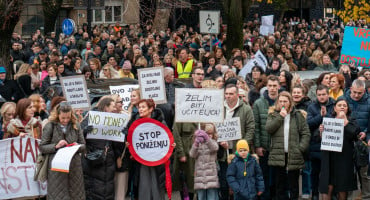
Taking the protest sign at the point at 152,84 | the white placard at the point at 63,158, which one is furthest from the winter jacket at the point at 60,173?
the protest sign at the point at 152,84

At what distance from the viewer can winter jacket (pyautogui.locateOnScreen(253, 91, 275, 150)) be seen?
11.6m

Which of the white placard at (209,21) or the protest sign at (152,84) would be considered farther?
the white placard at (209,21)

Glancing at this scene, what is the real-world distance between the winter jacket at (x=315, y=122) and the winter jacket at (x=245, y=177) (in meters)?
1.05

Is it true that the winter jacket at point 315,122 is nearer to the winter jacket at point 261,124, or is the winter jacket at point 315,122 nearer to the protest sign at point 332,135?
the protest sign at point 332,135

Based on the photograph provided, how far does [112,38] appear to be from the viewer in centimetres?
2594

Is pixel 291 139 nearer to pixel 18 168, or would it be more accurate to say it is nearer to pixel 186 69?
pixel 18 168

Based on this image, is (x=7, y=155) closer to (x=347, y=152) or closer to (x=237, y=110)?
(x=237, y=110)

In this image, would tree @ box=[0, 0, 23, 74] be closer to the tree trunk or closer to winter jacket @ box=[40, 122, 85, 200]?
winter jacket @ box=[40, 122, 85, 200]

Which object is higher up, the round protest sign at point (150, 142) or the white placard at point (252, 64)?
the white placard at point (252, 64)

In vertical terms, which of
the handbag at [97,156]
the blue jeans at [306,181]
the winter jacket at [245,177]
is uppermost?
the handbag at [97,156]

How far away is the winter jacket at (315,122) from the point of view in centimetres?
1147

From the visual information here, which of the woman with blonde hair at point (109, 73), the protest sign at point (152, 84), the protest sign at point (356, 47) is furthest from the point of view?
the woman with blonde hair at point (109, 73)

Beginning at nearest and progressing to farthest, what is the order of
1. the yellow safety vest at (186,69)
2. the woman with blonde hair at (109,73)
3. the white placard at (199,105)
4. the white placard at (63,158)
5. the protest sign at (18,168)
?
the white placard at (63,158) < the protest sign at (18,168) < the white placard at (199,105) < the woman with blonde hair at (109,73) < the yellow safety vest at (186,69)

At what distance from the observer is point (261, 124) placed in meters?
11.7
